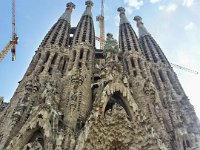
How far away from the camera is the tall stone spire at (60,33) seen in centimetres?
2711

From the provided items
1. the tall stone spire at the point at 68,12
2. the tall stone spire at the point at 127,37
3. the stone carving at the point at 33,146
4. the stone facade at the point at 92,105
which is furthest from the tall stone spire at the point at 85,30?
the stone carving at the point at 33,146

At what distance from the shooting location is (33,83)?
2033 centimetres

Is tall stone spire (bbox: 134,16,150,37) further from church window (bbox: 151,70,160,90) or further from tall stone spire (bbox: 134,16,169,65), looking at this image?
church window (bbox: 151,70,160,90)

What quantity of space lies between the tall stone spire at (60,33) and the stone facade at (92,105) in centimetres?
10

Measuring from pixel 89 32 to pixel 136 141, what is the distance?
1504cm

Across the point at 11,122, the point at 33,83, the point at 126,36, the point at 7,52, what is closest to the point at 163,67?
the point at 126,36

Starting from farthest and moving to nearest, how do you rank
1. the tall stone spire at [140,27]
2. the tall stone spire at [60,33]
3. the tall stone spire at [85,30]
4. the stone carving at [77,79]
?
the tall stone spire at [140,27] < the tall stone spire at [85,30] < the tall stone spire at [60,33] < the stone carving at [77,79]

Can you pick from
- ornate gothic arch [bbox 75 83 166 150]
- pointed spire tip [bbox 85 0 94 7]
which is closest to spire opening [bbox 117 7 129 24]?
pointed spire tip [bbox 85 0 94 7]

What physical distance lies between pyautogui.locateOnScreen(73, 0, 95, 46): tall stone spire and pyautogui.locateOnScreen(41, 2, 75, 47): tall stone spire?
106cm

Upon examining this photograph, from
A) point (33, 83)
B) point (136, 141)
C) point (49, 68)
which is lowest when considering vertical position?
point (136, 141)

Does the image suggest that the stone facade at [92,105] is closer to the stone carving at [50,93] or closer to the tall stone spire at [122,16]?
the stone carving at [50,93]

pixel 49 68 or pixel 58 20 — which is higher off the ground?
pixel 58 20

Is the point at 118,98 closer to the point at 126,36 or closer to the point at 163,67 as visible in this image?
the point at 163,67

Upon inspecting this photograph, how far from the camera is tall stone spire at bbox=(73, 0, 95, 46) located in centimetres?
2754
